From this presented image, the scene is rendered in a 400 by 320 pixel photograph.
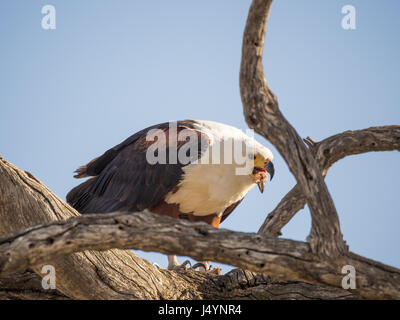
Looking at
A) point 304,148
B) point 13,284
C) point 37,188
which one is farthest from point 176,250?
point 13,284

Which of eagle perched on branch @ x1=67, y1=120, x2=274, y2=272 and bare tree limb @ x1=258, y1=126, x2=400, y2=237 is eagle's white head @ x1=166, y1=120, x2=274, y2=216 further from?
bare tree limb @ x1=258, y1=126, x2=400, y2=237

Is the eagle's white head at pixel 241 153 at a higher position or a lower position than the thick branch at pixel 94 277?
higher

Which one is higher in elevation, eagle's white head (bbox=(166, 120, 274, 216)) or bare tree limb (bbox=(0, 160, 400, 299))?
eagle's white head (bbox=(166, 120, 274, 216))

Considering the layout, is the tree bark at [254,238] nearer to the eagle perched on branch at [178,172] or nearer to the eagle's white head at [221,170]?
the eagle perched on branch at [178,172]

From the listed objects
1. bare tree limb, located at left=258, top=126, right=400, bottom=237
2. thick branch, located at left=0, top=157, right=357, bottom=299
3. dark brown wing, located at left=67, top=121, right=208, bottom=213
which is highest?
bare tree limb, located at left=258, top=126, right=400, bottom=237

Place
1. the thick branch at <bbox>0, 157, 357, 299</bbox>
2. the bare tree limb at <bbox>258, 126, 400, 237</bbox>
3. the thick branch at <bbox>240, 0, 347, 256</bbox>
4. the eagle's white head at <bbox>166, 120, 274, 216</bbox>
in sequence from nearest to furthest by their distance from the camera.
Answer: the thick branch at <bbox>240, 0, 347, 256</bbox> → the thick branch at <bbox>0, 157, 357, 299</bbox> → the bare tree limb at <bbox>258, 126, 400, 237</bbox> → the eagle's white head at <bbox>166, 120, 274, 216</bbox>

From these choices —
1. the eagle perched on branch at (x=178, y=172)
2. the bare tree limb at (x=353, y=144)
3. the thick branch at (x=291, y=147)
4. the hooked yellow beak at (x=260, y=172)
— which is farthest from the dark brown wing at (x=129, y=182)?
the thick branch at (x=291, y=147)

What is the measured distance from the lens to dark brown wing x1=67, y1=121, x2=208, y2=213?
6328mm

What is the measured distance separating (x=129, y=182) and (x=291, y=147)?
3453 mm

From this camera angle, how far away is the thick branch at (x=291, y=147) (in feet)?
10.8

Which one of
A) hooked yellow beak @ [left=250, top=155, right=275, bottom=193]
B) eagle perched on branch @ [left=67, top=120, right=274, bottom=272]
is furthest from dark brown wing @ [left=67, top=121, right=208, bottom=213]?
hooked yellow beak @ [left=250, top=155, right=275, bottom=193]

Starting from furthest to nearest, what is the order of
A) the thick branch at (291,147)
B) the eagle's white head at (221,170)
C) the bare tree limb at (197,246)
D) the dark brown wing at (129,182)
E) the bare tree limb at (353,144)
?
the eagle's white head at (221,170) < the dark brown wing at (129,182) < the bare tree limb at (353,144) < the thick branch at (291,147) < the bare tree limb at (197,246)

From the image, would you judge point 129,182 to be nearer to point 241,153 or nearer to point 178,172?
point 178,172
